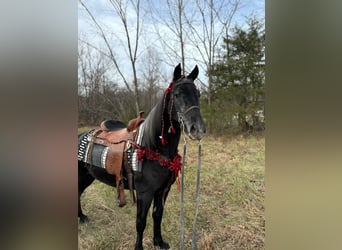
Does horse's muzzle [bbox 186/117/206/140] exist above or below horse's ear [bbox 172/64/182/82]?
below

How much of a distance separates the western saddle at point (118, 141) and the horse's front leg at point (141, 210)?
34 millimetres

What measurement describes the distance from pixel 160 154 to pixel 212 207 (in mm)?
305

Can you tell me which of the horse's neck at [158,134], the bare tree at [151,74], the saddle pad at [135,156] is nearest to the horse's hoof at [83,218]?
the saddle pad at [135,156]

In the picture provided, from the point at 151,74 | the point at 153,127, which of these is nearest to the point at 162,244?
the point at 153,127

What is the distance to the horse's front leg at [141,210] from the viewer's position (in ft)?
3.84

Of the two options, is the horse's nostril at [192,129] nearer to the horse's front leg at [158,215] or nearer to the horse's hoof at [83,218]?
the horse's front leg at [158,215]

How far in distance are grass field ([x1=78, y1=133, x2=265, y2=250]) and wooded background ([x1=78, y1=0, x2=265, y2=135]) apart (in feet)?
0.38

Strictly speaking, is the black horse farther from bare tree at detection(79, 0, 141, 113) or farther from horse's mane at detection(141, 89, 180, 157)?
bare tree at detection(79, 0, 141, 113)

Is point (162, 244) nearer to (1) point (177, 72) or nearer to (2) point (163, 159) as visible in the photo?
(2) point (163, 159)

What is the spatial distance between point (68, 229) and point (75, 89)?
1.46 ft

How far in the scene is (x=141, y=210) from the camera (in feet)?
3.85

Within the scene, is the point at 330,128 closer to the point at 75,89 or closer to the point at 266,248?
the point at 266,248

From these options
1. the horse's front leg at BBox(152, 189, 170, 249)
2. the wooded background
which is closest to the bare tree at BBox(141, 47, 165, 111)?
the wooded background

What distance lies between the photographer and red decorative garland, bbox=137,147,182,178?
1.16 metres
